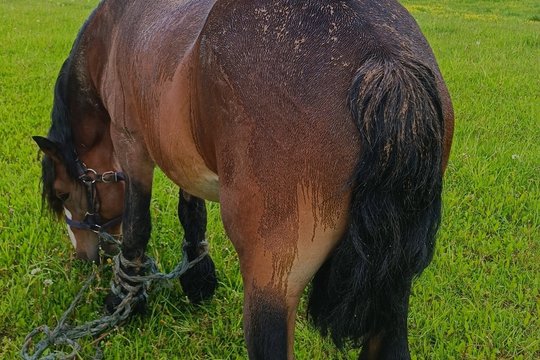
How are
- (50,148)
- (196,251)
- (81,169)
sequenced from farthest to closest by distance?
(196,251), (81,169), (50,148)

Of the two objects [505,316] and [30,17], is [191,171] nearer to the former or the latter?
[505,316]

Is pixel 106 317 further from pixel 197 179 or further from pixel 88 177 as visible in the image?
pixel 197 179

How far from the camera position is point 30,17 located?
10695 millimetres

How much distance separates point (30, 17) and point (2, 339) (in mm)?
9117

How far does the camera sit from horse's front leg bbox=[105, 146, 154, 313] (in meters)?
2.74

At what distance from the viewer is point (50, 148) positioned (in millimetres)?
3037

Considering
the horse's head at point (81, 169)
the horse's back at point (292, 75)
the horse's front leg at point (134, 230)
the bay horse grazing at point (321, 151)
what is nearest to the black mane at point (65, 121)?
the horse's head at point (81, 169)

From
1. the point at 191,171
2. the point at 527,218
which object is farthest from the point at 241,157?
the point at 527,218

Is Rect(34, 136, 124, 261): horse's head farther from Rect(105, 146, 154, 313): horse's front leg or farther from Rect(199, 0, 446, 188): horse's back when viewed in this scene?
Rect(199, 0, 446, 188): horse's back

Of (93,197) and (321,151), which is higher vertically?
(321,151)

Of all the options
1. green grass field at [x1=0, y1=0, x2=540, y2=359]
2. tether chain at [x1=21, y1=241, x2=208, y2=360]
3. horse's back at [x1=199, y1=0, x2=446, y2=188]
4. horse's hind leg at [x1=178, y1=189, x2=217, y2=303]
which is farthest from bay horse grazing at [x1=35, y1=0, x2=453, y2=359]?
horse's hind leg at [x1=178, y1=189, x2=217, y2=303]

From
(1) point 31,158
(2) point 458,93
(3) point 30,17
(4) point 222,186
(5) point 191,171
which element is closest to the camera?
(4) point 222,186

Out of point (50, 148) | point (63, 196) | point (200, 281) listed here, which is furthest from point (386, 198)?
point (63, 196)

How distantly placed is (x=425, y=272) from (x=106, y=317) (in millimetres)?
1736
